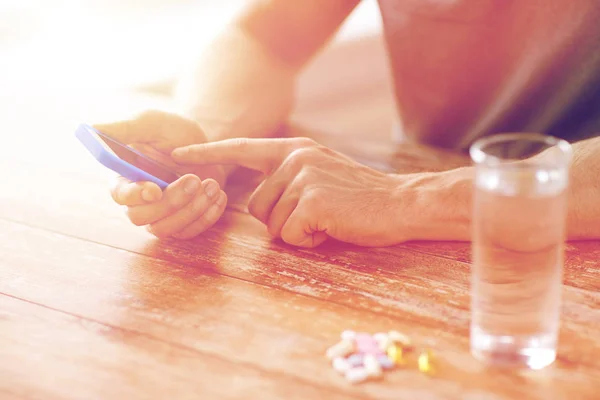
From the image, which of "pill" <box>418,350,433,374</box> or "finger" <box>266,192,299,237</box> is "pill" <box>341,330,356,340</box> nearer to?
"pill" <box>418,350,433,374</box>

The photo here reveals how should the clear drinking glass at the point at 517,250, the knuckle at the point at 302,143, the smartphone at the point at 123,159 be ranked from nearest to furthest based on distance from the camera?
the clear drinking glass at the point at 517,250 → the smartphone at the point at 123,159 → the knuckle at the point at 302,143

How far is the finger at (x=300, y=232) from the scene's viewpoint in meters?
1.11

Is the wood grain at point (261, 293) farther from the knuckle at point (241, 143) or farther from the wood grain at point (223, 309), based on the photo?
the knuckle at point (241, 143)

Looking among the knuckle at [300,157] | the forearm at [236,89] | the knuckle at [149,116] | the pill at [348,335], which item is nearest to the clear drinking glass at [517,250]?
the pill at [348,335]

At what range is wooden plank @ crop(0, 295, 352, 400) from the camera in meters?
0.79

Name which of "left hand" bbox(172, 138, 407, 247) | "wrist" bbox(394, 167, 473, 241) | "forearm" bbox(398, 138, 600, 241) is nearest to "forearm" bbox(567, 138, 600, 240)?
"forearm" bbox(398, 138, 600, 241)

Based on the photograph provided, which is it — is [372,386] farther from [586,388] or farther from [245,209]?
[245,209]

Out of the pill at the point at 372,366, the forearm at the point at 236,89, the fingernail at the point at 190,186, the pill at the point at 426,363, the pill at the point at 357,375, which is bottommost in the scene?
the pill at the point at 357,375

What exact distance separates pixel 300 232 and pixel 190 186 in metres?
0.19

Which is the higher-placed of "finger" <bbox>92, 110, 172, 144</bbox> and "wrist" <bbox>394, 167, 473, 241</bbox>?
"finger" <bbox>92, 110, 172, 144</bbox>

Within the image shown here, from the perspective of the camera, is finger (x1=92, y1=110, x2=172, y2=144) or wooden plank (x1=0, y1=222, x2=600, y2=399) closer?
wooden plank (x1=0, y1=222, x2=600, y2=399)

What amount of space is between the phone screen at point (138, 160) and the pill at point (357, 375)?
0.48m

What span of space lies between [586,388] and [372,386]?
22 centimetres

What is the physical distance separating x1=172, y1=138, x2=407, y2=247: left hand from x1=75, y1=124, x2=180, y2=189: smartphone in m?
0.05
